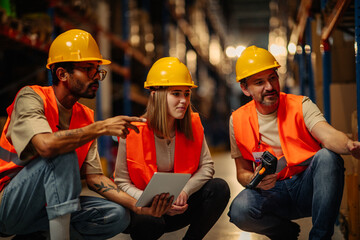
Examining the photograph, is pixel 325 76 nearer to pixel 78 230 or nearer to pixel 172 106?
pixel 172 106

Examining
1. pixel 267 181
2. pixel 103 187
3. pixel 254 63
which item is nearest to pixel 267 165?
pixel 267 181

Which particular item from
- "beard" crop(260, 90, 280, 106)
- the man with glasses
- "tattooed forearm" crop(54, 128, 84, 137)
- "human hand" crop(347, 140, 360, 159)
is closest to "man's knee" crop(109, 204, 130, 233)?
the man with glasses

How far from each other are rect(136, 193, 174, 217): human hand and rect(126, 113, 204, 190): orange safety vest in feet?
0.80

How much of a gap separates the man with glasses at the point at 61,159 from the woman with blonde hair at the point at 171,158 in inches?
7.2

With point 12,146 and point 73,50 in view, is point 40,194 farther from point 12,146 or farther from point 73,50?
point 73,50

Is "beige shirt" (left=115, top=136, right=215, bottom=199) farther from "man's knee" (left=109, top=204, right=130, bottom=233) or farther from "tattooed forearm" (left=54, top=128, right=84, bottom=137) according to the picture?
"tattooed forearm" (left=54, top=128, right=84, bottom=137)

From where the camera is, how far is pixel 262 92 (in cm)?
285

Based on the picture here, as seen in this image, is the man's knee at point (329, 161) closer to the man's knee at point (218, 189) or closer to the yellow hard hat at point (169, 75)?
the man's knee at point (218, 189)

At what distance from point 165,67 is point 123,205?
3.11 feet

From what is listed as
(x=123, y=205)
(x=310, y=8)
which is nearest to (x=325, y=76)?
(x=310, y=8)

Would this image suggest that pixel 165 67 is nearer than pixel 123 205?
No

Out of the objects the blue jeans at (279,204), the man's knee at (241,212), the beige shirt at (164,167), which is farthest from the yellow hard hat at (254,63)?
the man's knee at (241,212)

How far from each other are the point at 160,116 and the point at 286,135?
2.68ft

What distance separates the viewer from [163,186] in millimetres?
2436
